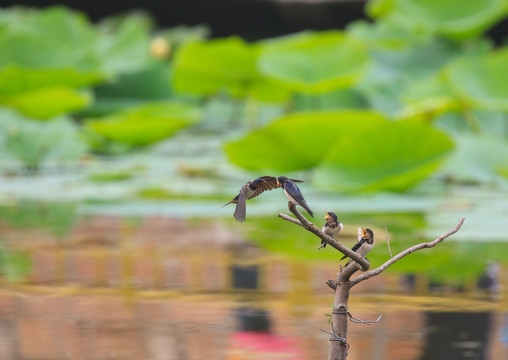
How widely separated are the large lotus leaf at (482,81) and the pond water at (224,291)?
0.52 meters

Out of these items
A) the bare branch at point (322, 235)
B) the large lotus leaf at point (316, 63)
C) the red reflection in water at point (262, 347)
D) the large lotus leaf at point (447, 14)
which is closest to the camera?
the bare branch at point (322, 235)

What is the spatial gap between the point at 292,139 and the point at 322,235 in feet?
4.28

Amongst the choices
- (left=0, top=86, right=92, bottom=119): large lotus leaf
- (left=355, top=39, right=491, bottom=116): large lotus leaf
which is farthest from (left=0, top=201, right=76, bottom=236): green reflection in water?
(left=355, top=39, right=491, bottom=116): large lotus leaf

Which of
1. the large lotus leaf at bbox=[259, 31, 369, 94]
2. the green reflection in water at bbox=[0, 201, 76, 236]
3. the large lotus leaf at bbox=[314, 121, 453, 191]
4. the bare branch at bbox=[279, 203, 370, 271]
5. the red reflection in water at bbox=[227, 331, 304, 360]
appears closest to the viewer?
the bare branch at bbox=[279, 203, 370, 271]

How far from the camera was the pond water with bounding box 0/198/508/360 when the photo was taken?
781 mm

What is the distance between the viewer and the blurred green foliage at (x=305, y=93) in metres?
1.76

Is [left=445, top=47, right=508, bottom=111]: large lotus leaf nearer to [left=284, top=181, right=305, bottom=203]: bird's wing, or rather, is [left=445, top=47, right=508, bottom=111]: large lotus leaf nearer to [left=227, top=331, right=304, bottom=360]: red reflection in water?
[left=227, top=331, right=304, bottom=360]: red reflection in water

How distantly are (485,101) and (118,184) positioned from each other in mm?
733

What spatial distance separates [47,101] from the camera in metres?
2.31

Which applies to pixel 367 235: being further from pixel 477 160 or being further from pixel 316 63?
pixel 316 63

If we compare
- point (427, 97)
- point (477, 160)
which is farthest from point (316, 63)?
point (477, 160)

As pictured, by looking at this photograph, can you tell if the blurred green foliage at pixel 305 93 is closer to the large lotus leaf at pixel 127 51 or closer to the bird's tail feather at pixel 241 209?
the large lotus leaf at pixel 127 51

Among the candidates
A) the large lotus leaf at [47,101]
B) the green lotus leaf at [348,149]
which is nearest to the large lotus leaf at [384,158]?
the green lotus leaf at [348,149]

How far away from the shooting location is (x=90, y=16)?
4301mm
